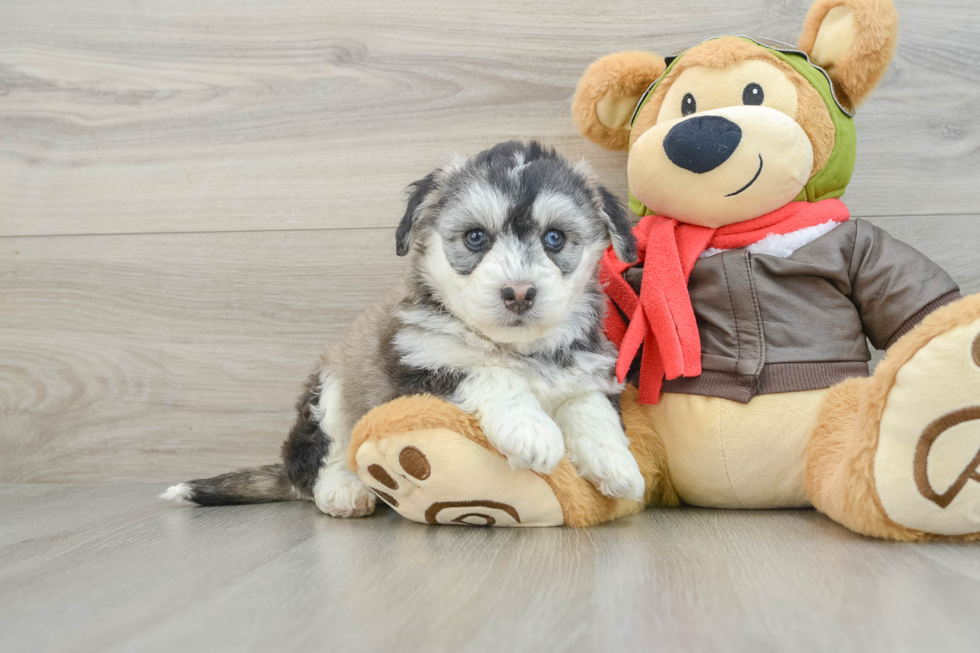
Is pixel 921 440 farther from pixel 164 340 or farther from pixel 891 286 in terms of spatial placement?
pixel 164 340

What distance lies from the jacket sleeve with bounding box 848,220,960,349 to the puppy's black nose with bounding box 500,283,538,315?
2.75ft

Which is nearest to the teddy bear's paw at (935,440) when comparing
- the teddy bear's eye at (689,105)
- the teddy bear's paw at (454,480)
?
the teddy bear's paw at (454,480)

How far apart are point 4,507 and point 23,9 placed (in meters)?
1.71

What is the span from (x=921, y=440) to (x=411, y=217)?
3.78ft

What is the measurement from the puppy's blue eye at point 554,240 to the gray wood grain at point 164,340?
90 cm

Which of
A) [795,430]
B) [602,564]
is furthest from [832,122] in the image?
[602,564]

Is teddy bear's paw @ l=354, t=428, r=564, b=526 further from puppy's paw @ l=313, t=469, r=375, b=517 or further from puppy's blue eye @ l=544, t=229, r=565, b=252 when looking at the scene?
puppy's blue eye @ l=544, t=229, r=565, b=252

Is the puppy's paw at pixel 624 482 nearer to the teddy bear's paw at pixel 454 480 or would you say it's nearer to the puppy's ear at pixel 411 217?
the teddy bear's paw at pixel 454 480

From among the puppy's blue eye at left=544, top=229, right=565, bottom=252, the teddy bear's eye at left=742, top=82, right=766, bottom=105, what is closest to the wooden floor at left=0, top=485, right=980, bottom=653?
the puppy's blue eye at left=544, top=229, right=565, bottom=252

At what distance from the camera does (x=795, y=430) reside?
1626mm

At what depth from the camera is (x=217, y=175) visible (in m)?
2.45

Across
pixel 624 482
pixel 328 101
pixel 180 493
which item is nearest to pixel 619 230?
pixel 624 482

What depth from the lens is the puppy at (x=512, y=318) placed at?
4.84ft

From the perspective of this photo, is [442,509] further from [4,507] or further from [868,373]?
[4,507]
